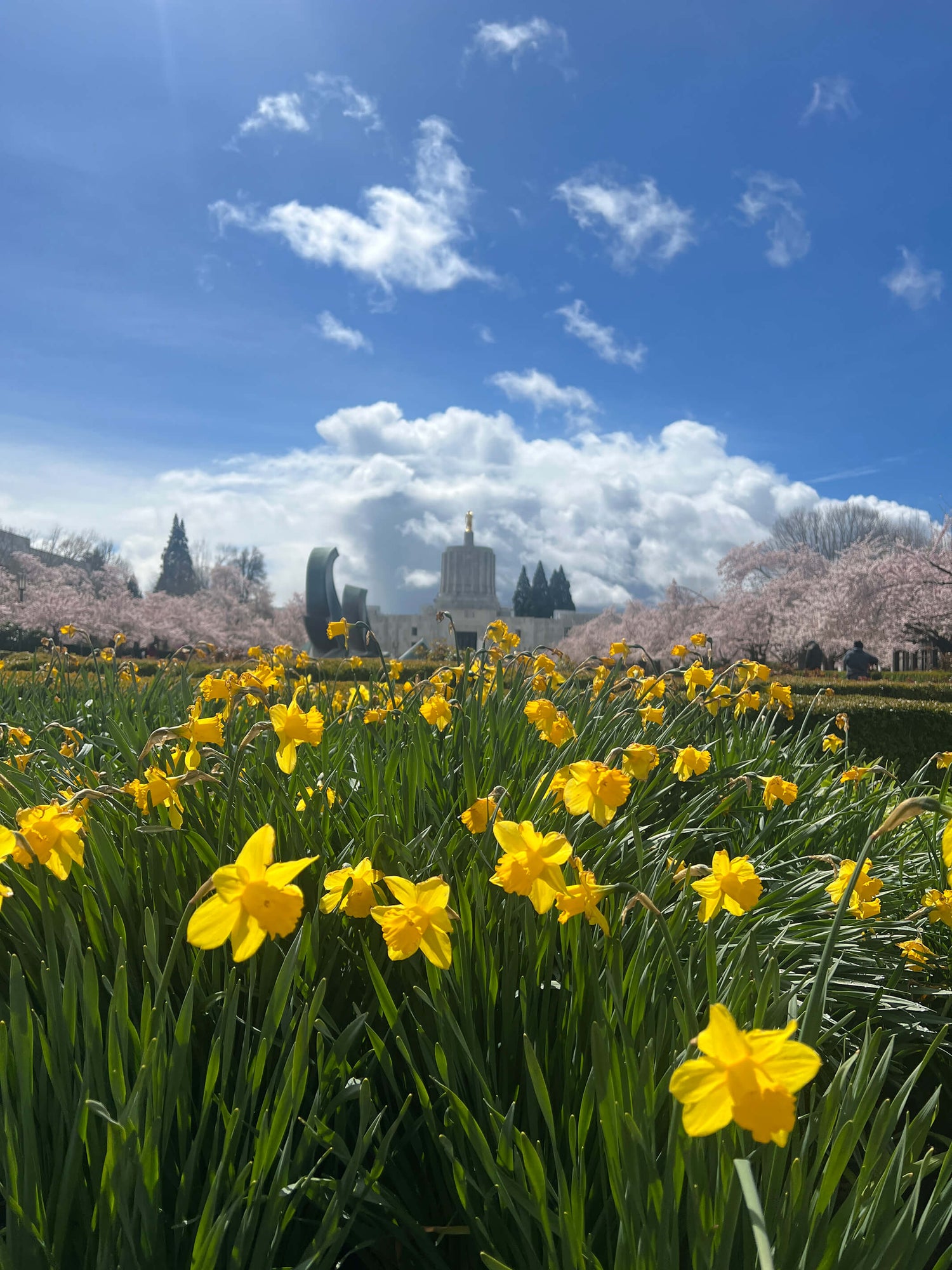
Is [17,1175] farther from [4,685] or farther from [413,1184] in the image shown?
[4,685]

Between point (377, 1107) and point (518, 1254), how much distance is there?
450mm

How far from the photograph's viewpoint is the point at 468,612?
6219cm

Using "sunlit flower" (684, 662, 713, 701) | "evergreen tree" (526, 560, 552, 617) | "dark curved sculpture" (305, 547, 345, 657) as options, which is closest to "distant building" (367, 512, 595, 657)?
"evergreen tree" (526, 560, 552, 617)

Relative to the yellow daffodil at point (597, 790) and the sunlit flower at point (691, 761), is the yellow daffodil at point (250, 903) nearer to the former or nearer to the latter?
the yellow daffodil at point (597, 790)

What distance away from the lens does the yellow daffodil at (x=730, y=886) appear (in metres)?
1.38

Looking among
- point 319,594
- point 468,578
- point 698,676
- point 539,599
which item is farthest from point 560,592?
point 698,676

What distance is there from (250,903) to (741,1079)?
2.04 ft

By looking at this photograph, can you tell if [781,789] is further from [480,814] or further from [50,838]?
[50,838]

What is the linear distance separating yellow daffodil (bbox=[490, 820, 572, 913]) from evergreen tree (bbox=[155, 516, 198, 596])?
67446mm

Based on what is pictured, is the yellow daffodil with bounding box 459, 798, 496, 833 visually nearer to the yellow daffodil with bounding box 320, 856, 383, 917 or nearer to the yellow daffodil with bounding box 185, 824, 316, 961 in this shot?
the yellow daffodil with bounding box 320, 856, 383, 917

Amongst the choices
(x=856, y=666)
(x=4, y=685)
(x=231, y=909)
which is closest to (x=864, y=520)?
(x=856, y=666)

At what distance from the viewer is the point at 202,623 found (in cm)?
3169

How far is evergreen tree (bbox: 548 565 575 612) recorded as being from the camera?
71812 mm

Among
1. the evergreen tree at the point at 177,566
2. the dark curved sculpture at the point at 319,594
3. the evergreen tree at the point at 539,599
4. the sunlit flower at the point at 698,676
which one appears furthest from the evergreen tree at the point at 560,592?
the sunlit flower at the point at 698,676
